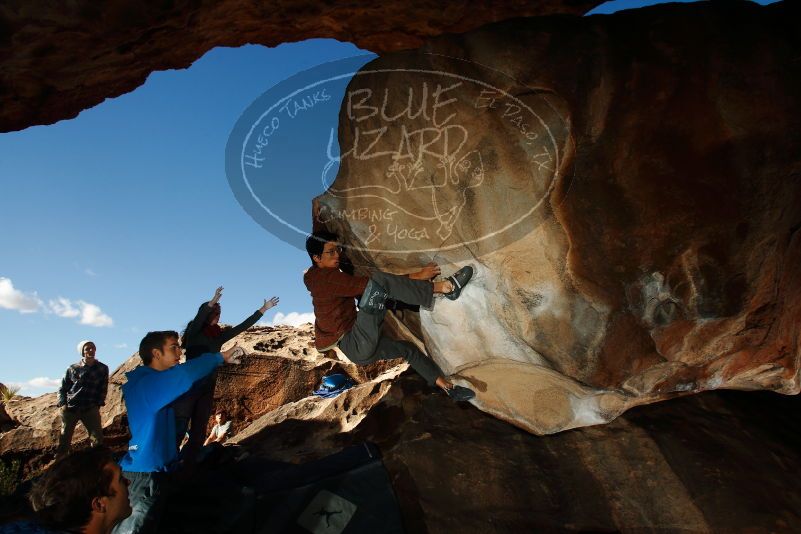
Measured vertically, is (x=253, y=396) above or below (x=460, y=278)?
below

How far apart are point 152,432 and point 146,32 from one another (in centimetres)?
324

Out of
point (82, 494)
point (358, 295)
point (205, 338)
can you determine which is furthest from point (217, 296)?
point (82, 494)

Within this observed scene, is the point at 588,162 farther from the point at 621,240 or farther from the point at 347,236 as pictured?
the point at 347,236

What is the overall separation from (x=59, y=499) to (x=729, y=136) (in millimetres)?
4249

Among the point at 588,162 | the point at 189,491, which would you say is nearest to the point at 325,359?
the point at 189,491

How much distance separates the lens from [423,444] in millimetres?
4402

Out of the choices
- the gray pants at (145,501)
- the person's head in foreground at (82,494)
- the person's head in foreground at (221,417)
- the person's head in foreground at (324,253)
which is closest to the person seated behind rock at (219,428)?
the person's head in foreground at (221,417)

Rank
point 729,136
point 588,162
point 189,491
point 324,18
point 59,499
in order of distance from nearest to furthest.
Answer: point 59,499 < point 729,136 < point 588,162 < point 189,491 < point 324,18

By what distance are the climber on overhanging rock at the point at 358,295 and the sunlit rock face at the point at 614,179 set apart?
371mm

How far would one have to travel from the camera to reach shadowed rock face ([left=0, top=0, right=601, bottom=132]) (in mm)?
3275

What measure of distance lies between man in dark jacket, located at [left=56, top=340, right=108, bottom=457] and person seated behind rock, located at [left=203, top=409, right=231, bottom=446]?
1.56 metres

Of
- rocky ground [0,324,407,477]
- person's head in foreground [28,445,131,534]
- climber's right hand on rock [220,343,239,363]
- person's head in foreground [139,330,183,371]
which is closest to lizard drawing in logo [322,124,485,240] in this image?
climber's right hand on rock [220,343,239,363]

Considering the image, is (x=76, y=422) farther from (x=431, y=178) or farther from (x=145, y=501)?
(x=431, y=178)

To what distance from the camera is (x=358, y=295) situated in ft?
14.4
